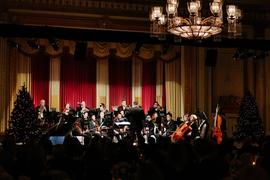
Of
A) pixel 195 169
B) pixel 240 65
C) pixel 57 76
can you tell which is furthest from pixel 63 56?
pixel 195 169

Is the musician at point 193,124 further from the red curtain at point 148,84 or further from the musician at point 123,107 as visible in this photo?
the red curtain at point 148,84

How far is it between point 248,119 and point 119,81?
5356mm

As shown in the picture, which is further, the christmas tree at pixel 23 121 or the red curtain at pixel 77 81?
the red curtain at pixel 77 81

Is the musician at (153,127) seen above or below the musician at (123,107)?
below

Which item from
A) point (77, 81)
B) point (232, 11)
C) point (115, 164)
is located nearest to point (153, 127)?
point (77, 81)

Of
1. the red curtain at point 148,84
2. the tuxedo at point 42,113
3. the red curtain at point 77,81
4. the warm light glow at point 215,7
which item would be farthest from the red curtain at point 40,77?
the warm light glow at point 215,7

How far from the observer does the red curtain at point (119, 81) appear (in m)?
18.9

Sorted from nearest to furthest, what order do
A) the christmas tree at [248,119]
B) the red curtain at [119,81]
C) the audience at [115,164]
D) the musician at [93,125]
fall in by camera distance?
the audience at [115,164]
the musician at [93,125]
the christmas tree at [248,119]
the red curtain at [119,81]

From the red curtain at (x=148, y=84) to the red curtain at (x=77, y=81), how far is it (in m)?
1.98

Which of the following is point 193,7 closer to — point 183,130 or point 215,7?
point 215,7

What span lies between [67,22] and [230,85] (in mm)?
6533

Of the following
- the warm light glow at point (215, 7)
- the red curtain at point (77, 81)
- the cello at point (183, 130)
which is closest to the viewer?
the warm light glow at point (215, 7)

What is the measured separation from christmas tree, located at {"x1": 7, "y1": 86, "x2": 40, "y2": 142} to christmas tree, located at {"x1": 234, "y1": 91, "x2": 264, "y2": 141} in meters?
6.88

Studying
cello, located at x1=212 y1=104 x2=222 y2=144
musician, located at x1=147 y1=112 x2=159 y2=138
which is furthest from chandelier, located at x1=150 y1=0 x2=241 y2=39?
musician, located at x1=147 y1=112 x2=159 y2=138
